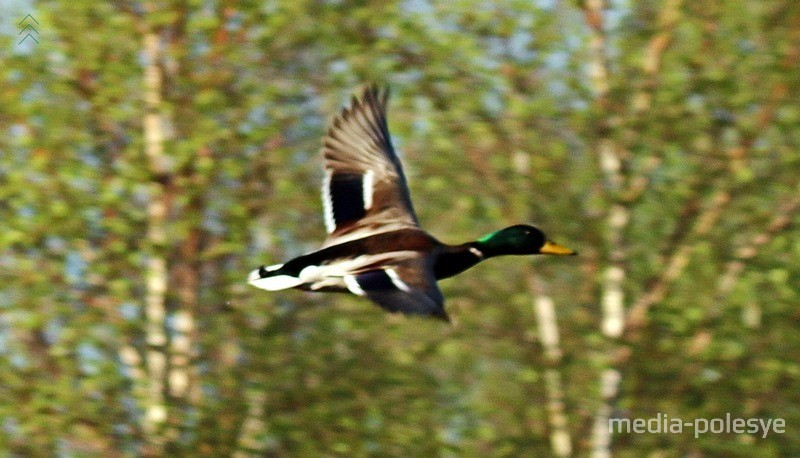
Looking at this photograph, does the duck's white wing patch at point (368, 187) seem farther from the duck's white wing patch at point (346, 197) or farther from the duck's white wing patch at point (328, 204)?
the duck's white wing patch at point (328, 204)

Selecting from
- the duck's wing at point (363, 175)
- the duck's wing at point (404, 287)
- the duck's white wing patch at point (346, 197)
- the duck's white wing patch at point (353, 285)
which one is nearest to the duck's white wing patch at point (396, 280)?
the duck's wing at point (404, 287)

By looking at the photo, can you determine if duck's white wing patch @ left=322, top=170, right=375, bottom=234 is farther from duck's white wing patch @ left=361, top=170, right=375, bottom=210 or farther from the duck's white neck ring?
the duck's white neck ring

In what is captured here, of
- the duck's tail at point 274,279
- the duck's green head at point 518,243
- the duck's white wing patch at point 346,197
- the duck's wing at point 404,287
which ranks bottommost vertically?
the duck's wing at point 404,287

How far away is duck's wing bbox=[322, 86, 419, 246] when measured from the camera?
23.6 ft

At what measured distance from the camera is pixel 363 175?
7379 millimetres

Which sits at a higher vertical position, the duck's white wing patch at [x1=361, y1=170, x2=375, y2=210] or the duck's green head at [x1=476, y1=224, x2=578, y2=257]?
the duck's white wing patch at [x1=361, y1=170, x2=375, y2=210]

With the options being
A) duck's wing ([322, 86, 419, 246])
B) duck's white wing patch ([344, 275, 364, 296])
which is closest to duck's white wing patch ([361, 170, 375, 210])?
duck's wing ([322, 86, 419, 246])

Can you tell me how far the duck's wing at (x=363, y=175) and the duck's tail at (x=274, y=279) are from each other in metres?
0.55

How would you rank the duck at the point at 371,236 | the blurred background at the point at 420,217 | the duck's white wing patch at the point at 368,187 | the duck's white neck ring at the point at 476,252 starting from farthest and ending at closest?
the blurred background at the point at 420,217 < the duck's white wing patch at the point at 368,187 < the duck's white neck ring at the point at 476,252 < the duck at the point at 371,236

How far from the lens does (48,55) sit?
941 centimetres

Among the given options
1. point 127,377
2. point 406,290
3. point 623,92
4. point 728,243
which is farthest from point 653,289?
point 406,290

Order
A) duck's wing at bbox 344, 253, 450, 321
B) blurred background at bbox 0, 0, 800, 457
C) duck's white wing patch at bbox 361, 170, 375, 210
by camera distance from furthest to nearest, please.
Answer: blurred background at bbox 0, 0, 800, 457, duck's white wing patch at bbox 361, 170, 375, 210, duck's wing at bbox 344, 253, 450, 321

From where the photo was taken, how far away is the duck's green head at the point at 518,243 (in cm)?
730

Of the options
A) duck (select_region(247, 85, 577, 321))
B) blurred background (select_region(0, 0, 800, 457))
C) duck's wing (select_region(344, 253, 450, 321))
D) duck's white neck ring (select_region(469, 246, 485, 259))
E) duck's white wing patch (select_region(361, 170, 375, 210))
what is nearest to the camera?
duck's wing (select_region(344, 253, 450, 321))
